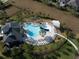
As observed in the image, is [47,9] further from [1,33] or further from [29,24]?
[1,33]

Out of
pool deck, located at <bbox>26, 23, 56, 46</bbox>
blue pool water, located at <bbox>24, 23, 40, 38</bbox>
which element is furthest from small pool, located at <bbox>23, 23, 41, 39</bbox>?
pool deck, located at <bbox>26, 23, 56, 46</bbox>

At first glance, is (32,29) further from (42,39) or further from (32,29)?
(42,39)

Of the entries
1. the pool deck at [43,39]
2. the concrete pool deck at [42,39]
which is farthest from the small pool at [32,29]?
the pool deck at [43,39]

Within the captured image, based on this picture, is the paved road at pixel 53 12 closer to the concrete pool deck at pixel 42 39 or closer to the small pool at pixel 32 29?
the concrete pool deck at pixel 42 39

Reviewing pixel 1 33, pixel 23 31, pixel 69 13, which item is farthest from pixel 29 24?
pixel 69 13

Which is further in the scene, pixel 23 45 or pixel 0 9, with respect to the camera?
pixel 0 9

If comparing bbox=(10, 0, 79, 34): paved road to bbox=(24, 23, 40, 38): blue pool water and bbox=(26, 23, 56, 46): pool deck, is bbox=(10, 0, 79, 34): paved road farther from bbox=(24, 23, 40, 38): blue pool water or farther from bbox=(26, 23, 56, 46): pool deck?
bbox=(24, 23, 40, 38): blue pool water
